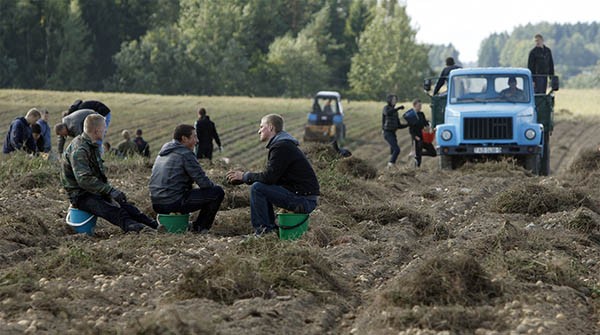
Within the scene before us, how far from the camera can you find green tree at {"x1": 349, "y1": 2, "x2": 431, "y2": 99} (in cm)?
9750

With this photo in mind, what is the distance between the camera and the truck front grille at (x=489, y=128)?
2177 centimetres

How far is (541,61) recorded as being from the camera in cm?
2369

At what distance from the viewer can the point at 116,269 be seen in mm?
9414

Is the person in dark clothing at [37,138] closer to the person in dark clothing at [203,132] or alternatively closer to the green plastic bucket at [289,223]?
the person in dark clothing at [203,132]

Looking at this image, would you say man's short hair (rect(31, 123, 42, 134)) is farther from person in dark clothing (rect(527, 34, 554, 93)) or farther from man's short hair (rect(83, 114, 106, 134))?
person in dark clothing (rect(527, 34, 554, 93))

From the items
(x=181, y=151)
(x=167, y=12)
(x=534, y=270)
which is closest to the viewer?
(x=534, y=270)

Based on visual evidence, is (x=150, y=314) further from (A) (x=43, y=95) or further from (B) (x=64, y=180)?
(A) (x=43, y=95)

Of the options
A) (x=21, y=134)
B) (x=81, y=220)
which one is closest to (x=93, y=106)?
(x=21, y=134)

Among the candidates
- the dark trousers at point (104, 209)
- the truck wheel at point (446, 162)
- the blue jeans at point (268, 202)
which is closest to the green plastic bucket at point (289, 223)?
the blue jeans at point (268, 202)

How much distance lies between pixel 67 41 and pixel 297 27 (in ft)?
89.8

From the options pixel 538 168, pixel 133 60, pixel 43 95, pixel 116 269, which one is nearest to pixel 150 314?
pixel 116 269

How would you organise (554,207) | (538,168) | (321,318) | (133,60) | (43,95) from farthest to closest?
(133,60) < (43,95) < (538,168) < (554,207) < (321,318)

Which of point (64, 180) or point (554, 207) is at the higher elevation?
point (64, 180)

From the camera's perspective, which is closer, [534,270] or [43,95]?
[534,270]
